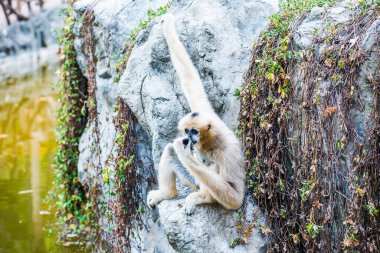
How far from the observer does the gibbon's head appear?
5.28m

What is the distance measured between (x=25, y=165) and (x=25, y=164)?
0.08m

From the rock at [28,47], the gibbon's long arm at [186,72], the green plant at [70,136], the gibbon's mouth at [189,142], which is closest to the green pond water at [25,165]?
the green plant at [70,136]

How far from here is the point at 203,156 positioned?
562 centimetres

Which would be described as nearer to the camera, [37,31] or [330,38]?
[330,38]

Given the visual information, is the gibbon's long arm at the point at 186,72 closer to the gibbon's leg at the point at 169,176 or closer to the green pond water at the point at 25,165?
the gibbon's leg at the point at 169,176

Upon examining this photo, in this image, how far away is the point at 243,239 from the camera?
5.19 meters

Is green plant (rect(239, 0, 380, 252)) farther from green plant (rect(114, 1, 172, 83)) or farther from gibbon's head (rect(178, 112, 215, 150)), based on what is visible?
green plant (rect(114, 1, 172, 83))

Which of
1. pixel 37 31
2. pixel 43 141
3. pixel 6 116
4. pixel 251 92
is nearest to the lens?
pixel 251 92

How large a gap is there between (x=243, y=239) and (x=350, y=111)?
1536mm

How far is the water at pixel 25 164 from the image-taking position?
30.8ft

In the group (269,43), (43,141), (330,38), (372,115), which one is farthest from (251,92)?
(43,141)

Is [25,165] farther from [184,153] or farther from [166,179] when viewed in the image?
[184,153]

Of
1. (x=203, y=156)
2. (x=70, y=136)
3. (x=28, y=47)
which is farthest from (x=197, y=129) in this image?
(x=28, y=47)

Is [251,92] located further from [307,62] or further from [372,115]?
[372,115]
